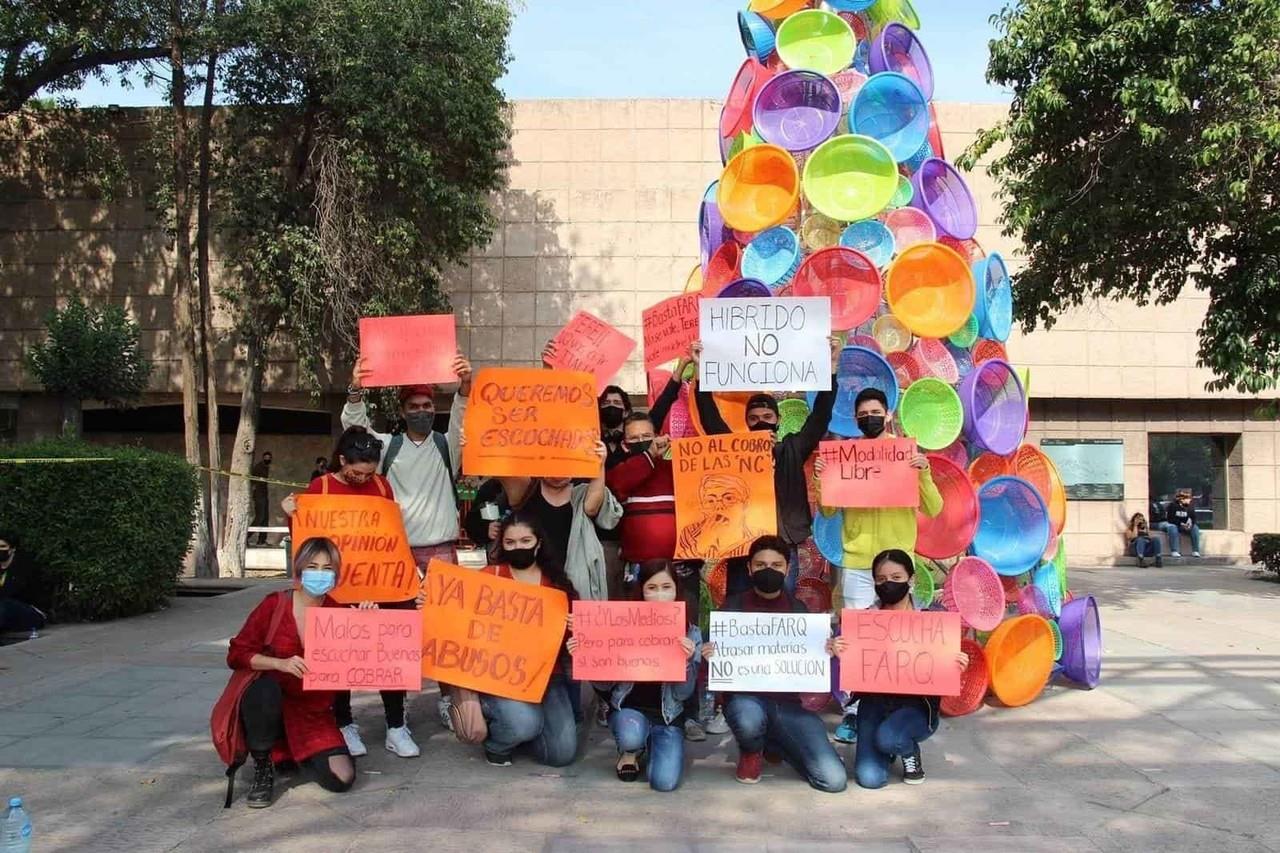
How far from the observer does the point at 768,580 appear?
16.5ft

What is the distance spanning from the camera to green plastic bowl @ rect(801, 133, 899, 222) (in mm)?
6512

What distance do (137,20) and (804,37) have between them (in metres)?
10.6

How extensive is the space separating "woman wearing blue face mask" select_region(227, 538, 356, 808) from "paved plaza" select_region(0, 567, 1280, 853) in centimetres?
15

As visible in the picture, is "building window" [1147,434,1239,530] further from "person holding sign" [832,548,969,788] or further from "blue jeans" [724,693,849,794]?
"blue jeans" [724,693,849,794]

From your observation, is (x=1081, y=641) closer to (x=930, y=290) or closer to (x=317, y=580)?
(x=930, y=290)

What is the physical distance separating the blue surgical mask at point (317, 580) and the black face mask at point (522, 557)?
890 mm

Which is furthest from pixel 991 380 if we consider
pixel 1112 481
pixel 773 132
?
pixel 1112 481

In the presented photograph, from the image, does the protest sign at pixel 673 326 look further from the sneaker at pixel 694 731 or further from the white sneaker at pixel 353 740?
the white sneaker at pixel 353 740

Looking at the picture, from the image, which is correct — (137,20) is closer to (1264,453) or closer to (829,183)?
(829,183)

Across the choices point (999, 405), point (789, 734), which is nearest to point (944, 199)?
point (999, 405)

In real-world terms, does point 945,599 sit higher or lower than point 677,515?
lower

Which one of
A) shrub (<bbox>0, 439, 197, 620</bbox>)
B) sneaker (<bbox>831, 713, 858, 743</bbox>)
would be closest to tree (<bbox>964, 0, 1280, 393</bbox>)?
sneaker (<bbox>831, 713, 858, 743</bbox>)

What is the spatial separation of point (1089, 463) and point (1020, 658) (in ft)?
46.7

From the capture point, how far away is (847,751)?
5.49 metres
